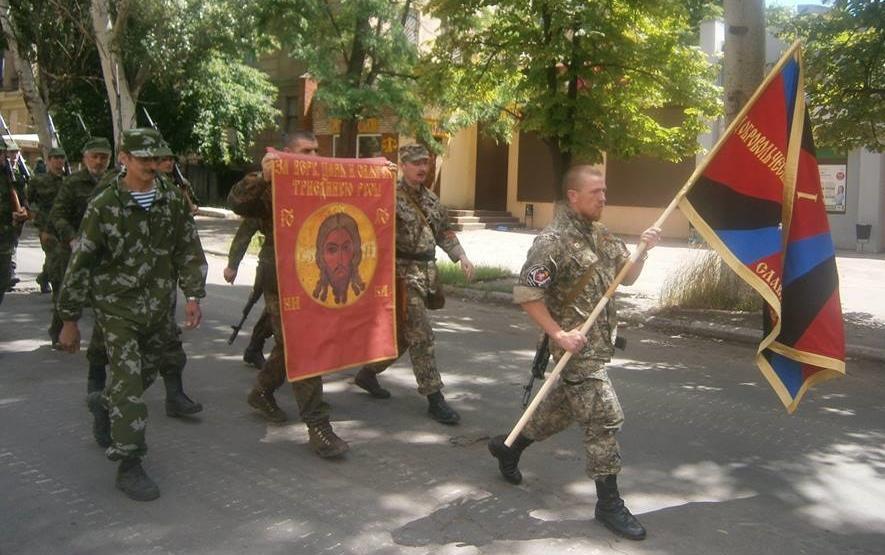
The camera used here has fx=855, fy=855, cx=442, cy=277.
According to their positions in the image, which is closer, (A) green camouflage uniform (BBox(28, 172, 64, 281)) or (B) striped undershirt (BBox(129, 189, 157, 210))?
(B) striped undershirt (BBox(129, 189, 157, 210))

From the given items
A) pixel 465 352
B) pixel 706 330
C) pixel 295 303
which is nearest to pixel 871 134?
pixel 706 330

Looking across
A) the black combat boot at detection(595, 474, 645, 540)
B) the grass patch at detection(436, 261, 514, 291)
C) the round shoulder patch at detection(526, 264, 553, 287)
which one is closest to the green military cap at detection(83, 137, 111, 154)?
the round shoulder patch at detection(526, 264, 553, 287)

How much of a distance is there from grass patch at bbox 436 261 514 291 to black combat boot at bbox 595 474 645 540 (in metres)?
8.40

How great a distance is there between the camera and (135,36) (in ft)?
74.1

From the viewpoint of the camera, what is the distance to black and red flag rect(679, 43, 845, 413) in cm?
443

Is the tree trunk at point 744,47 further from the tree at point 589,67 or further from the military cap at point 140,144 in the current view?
the military cap at point 140,144

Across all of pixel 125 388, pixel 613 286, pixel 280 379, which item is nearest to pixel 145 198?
pixel 125 388

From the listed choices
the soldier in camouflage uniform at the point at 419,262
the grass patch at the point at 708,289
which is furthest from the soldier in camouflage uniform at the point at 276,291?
the grass patch at the point at 708,289

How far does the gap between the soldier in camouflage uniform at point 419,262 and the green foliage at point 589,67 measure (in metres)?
5.63

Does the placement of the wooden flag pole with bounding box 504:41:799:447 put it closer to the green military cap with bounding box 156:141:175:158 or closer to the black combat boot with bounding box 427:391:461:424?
the black combat boot with bounding box 427:391:461:424

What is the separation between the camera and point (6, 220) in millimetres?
8102

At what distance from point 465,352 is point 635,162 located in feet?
51.8

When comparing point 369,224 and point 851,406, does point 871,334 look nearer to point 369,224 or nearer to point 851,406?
point 851,406

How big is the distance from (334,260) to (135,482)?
1.69 metres
